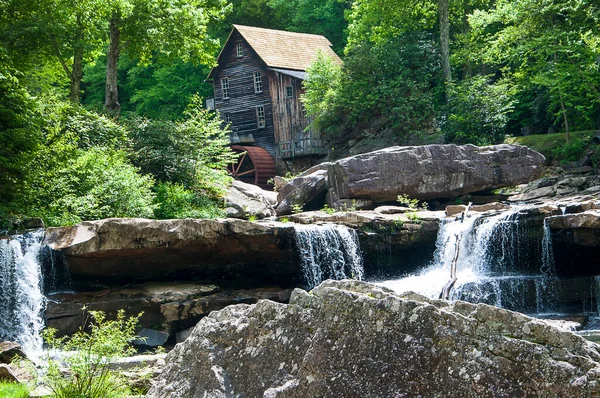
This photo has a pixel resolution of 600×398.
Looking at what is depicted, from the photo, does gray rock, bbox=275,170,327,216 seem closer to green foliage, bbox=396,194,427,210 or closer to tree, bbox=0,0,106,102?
green foliage, bbox=396,194,427,210

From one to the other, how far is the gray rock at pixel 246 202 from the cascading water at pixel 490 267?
6.35m

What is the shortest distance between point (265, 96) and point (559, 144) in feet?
57.4

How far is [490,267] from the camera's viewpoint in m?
17.9

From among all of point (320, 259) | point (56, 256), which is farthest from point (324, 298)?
point (320, 259)

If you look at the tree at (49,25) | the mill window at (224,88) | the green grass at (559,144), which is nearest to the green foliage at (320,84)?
the green grass at (559,144)

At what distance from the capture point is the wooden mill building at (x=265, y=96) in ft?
126

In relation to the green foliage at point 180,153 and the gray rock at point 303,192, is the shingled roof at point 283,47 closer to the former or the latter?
the green foliage at point 180,153

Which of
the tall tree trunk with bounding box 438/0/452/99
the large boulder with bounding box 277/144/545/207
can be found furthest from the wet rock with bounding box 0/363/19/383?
the tall tree trunk with bounding box 438/0/452/99

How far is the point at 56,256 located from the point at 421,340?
1213 centimetres

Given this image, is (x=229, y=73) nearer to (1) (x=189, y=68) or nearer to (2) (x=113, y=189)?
(1) (x=189, y=68)

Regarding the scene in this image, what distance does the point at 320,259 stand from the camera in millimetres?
17922

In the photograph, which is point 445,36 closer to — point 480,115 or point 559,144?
point 480,115

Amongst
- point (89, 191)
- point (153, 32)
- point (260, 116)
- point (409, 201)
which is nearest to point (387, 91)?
point (409, 201)

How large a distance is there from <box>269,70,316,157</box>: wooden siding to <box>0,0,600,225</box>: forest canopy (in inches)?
151
